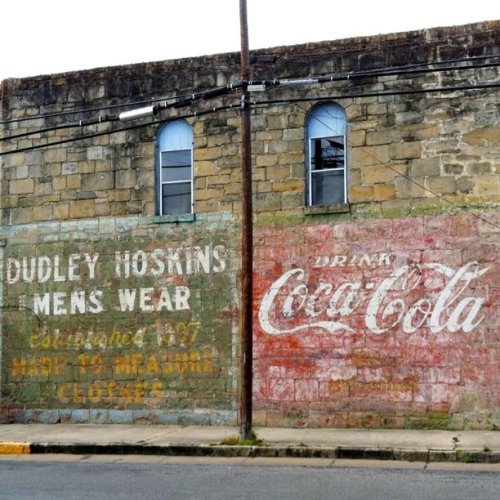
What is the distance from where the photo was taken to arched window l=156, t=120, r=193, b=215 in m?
17.6

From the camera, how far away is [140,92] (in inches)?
703

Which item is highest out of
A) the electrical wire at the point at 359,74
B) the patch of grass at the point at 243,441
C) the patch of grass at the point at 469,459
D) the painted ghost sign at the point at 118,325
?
the electrical wire at the point at 359,74

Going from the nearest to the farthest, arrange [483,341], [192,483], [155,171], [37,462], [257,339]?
[192,483] → [37,462] → [483,341] → [257,339] → [155,171]

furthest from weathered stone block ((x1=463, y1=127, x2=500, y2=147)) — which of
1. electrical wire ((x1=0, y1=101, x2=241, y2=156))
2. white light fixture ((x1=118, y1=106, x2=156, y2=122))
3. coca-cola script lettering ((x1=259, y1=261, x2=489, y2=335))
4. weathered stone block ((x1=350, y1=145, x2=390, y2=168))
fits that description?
white light fixture ((x1=118, y1=106, x2=156, y2=122))

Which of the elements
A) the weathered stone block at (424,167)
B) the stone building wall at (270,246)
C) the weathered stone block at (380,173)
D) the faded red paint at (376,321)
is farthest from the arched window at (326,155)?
the weathered stone block at (424,167)

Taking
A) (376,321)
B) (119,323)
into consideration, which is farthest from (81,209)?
(376,321)

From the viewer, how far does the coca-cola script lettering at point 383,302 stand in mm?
15617

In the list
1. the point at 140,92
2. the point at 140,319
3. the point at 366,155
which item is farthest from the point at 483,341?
the point at 140,92

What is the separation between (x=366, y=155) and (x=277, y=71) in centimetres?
223

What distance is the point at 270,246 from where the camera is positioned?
1677cm

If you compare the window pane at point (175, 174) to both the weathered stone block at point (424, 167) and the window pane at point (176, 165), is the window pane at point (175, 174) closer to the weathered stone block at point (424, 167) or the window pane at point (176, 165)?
the window pane at point (176, 165)

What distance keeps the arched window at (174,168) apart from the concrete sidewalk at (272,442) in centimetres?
402

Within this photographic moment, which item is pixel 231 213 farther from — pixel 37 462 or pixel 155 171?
pixel 37 462

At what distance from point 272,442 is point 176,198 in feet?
17.3
